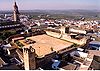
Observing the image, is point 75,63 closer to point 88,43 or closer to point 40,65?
point 40,65

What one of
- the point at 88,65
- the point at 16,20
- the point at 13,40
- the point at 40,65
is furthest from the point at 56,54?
the point at 16,20

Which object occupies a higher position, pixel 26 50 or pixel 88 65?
pixel 26 50

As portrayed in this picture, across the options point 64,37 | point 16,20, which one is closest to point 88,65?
point 64,37

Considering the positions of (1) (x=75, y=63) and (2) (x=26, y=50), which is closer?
(2) (x=26, y=50)

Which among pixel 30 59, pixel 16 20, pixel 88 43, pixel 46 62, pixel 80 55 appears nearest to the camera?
pixel 30 59

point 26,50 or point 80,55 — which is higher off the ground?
point 26,50

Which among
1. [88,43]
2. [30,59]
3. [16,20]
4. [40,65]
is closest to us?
[30,59]

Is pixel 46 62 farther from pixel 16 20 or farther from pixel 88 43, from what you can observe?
pixel 16 20

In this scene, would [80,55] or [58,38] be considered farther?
[58,38]

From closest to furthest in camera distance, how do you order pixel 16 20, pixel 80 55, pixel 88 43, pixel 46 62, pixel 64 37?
pixel 46 62, pixel 80 55, pixel 88 43, pixel 64 37, pixel 16 20
